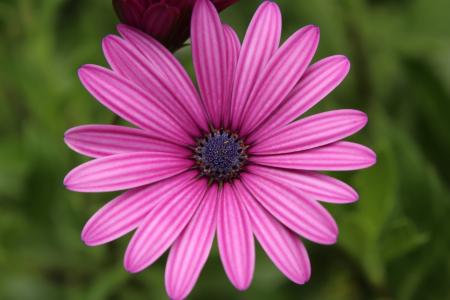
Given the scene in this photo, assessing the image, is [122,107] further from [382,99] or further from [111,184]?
[382,99]

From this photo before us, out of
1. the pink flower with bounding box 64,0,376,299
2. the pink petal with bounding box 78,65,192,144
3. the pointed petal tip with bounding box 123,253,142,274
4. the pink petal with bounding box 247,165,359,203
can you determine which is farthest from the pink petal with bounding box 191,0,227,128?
the pointed petal tip with bounding box 123,253,142,274

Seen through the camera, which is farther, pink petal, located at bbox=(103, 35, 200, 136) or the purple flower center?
the purple flower center

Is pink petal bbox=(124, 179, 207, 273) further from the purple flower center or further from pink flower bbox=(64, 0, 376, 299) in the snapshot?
the purple flower center

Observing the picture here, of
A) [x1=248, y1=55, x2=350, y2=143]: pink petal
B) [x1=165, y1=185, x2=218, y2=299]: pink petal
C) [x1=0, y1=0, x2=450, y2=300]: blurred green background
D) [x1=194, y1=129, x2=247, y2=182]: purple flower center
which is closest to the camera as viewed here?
[x1=165, y1=185, x2=218, y2=299]: pink petal

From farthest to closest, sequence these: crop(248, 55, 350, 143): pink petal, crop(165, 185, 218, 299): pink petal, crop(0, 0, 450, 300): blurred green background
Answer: crop(0, 0, 450, 300): blurred green background
crop(248, 55, 350, 143): pink petal
crop(165, 185, 218, 299): pink petal

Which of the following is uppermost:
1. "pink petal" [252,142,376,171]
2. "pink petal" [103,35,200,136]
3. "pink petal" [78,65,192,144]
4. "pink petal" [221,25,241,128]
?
"pink petal" [221,25,241,128]
